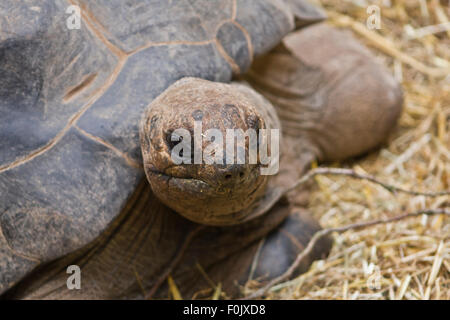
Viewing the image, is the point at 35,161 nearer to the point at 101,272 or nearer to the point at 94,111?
the point at 94,111

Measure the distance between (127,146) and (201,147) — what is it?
36cm

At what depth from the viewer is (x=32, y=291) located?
1802mm

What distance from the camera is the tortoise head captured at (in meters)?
1.39

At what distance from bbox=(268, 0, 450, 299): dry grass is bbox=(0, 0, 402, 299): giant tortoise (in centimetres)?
22

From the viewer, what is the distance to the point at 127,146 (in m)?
1.66

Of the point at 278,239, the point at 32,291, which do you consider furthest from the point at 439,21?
the point at 32,291

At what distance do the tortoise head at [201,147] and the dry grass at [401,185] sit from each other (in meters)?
0.63

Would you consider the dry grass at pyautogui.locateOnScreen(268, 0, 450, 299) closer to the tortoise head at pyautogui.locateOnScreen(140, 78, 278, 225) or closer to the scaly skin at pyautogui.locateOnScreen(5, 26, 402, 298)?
the scaly skin at pyautogui.locateOnScreen(5, 26, 402, 298)

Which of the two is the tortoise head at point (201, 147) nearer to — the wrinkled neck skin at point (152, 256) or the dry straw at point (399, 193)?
the wrinkled neck skin at point (152, 256)

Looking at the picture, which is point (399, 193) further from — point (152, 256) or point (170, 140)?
point (170, 140)

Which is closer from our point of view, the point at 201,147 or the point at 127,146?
the point at 201,147

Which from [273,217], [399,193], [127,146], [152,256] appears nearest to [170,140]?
[127,146]

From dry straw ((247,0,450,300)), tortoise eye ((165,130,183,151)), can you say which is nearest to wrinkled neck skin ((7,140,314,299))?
dry straw ((247,0,450,300))

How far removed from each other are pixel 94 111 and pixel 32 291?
0.65 meters
